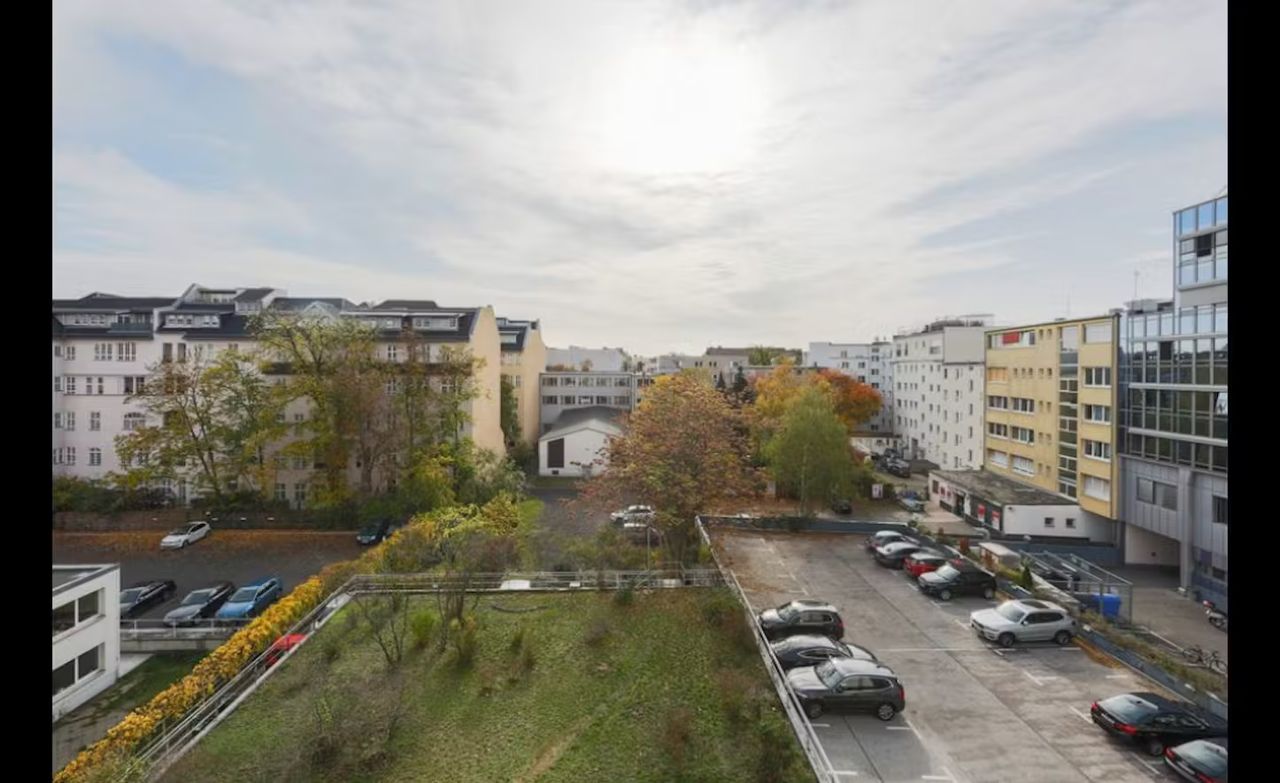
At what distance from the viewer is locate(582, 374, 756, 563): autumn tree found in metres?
11.6

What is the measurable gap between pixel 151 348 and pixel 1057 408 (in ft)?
87.6

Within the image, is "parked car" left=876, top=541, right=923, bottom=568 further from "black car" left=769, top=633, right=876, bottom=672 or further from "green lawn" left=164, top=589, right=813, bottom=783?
"green lawn" left=164, top=589, right=813, bottom=783

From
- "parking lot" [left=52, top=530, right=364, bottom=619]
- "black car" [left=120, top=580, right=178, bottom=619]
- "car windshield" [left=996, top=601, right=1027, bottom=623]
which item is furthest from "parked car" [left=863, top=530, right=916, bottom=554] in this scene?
"black car" [left=120, top=580, right=178, bottom=619]

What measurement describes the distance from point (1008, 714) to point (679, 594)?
495cm

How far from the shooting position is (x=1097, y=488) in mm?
17266

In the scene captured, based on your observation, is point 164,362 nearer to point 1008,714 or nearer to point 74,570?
point 74,570

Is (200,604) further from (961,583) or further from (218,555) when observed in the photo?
(961,583)

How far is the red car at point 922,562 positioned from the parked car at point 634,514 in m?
5.29

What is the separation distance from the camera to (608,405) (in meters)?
31.2

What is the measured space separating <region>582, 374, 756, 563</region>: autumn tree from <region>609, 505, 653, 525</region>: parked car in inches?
12.2

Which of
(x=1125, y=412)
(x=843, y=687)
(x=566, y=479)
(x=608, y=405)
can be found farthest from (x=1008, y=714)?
(x=608, y=405)

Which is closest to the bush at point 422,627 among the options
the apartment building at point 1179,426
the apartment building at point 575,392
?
the apartment building at point 1179,426

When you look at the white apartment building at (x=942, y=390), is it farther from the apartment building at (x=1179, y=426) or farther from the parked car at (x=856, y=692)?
the parked car at (x=856, y=692)

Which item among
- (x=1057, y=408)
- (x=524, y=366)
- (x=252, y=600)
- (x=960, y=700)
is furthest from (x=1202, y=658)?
(x=524, y=366)
